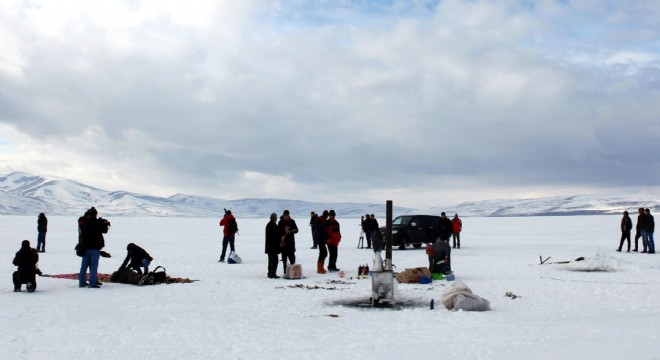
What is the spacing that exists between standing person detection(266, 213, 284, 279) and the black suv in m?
12.6

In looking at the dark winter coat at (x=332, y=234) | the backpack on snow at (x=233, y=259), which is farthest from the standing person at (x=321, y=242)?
the backpack on snow at (x=233, y=259)

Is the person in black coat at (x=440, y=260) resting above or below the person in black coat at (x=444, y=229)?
below

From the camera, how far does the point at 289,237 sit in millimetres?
17328

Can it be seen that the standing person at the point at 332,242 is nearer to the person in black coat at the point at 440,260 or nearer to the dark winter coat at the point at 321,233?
the dark winter coat at the point at 321,233

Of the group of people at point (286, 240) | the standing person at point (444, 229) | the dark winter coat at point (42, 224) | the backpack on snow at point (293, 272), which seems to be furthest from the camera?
the standing person at point (444, 229)

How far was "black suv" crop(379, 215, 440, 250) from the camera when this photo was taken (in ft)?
95.5

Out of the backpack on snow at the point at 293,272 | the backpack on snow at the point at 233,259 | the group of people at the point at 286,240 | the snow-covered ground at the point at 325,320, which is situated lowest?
the snow-covered ground at the point at 325,320

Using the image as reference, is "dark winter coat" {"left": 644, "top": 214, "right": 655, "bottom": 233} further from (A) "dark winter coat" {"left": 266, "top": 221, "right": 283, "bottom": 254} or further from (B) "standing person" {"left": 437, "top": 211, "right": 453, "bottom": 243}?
(A) "dark winter coat" {"left": 266, "top": 221, "right": 283, "bottom": 254}

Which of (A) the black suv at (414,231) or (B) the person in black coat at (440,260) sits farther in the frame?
(A) the black suv at (414,231)

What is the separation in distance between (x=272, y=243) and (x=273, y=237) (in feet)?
0.58

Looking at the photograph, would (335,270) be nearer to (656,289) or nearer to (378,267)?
(378,267)

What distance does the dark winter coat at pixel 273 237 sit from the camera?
1680 cm

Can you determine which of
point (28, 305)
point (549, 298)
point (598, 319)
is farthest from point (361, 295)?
point (28, 305)

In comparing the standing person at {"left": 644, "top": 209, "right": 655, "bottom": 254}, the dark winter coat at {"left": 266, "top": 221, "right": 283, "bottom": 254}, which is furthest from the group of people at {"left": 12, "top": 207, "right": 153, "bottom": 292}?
the standing person at {"left": 644, "top": 209, "right": 655, "bottom": 254}
